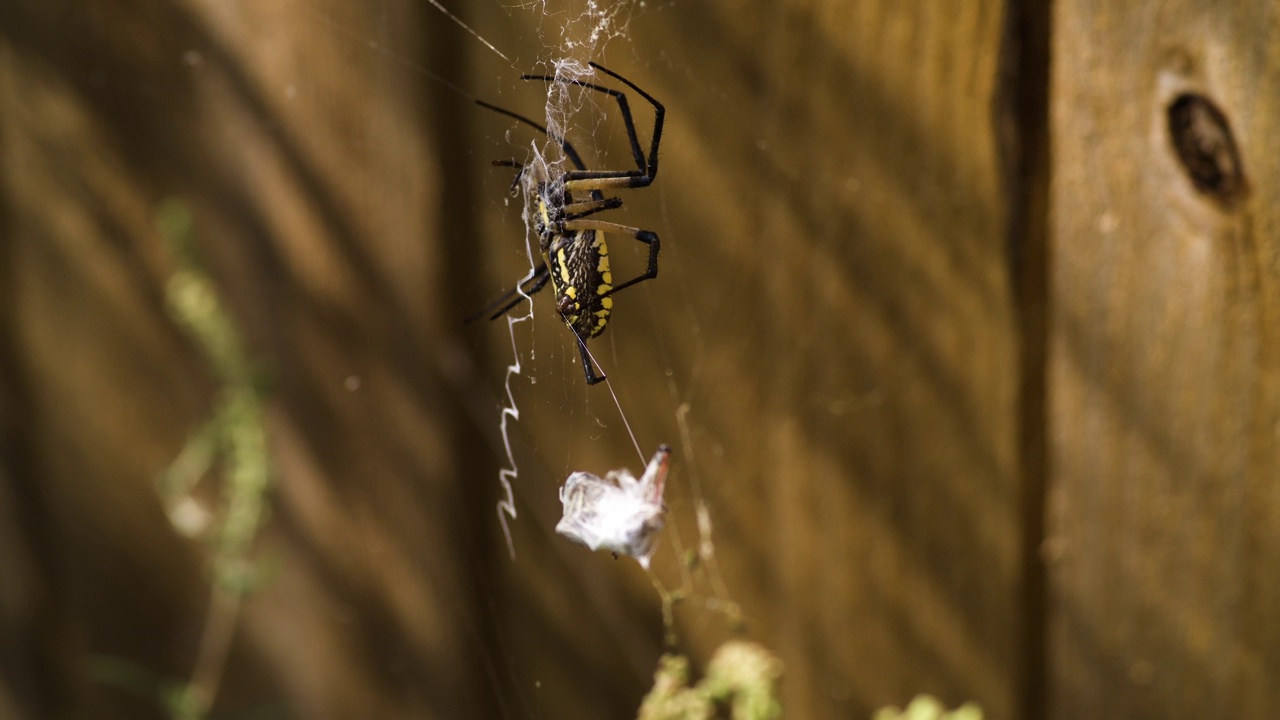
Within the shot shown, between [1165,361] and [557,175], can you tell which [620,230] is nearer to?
[557,175]

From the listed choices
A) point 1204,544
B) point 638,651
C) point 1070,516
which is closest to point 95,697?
point 638,651

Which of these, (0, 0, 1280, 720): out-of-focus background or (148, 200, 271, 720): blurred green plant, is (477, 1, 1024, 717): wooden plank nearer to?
(0, 0, 1280, 720): out-of-focus background

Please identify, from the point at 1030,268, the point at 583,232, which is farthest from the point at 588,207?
the point at 1030,268

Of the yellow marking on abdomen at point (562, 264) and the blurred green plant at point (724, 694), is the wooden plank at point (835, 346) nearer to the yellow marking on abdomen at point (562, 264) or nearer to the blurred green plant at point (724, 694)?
the yellow marking on abdomen at point (562, 264)

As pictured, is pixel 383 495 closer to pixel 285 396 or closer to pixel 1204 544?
pixel 285 396

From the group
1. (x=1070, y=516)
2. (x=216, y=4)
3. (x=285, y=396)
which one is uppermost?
(x=216, y=4)
